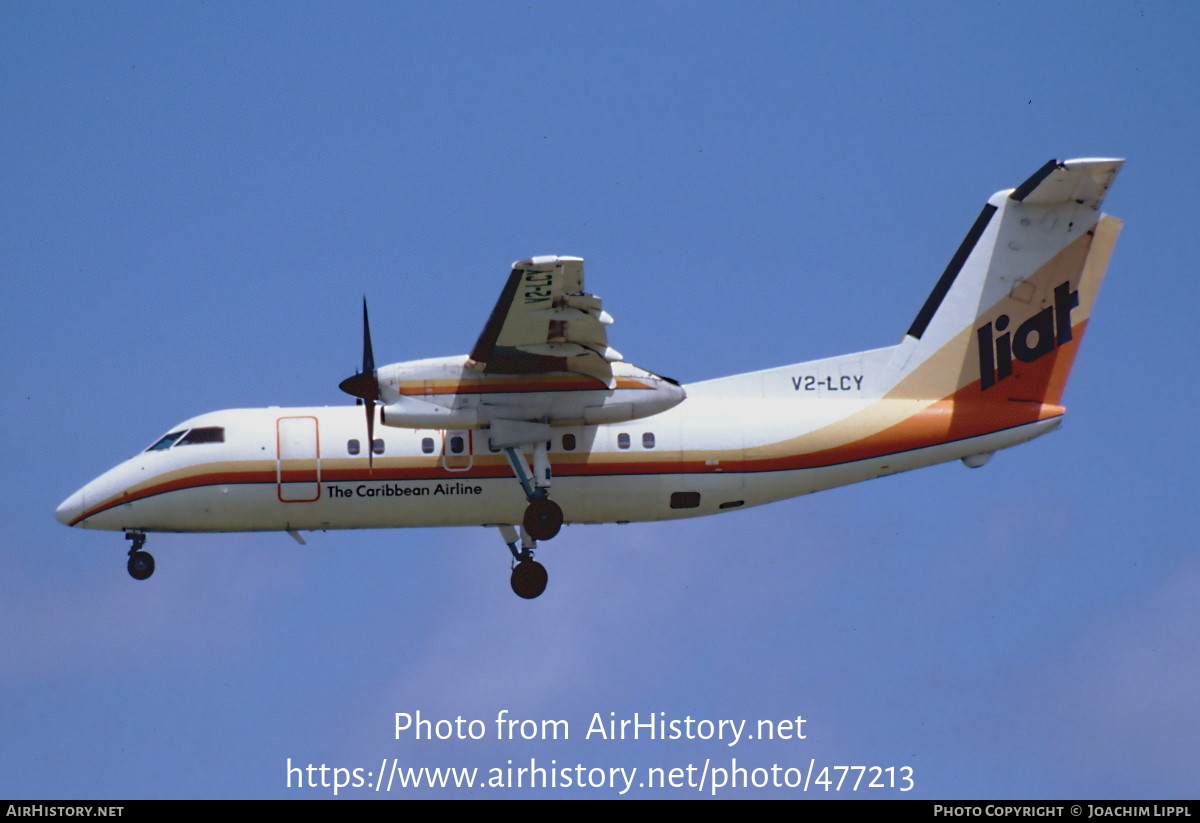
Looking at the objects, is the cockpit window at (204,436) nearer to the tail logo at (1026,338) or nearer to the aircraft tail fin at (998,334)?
the aircraft tail fin at (998,334)

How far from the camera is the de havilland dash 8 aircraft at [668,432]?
27.1 meters

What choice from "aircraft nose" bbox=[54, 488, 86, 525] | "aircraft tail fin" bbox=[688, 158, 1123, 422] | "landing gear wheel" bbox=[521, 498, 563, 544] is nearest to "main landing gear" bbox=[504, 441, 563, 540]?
"landing gear wheel" bbox=[521, 498, 563, 544]

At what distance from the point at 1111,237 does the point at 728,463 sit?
693 cm

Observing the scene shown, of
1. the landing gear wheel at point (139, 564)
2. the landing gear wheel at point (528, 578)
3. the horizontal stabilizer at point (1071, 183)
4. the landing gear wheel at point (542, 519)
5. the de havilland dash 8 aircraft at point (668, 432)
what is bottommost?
the landing gear wheel at point (528, 578)

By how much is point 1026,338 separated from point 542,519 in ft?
26.3

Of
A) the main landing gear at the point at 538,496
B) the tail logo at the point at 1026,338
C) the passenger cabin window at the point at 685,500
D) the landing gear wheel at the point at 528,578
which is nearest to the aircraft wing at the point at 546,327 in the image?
the main landing gear at the point at 538,496

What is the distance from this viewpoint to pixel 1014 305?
28344 millimetres

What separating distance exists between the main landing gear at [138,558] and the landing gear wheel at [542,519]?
20.0 ft

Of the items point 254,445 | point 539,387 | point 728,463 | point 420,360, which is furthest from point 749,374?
point 254,445

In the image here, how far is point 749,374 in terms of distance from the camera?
28.1 meters
